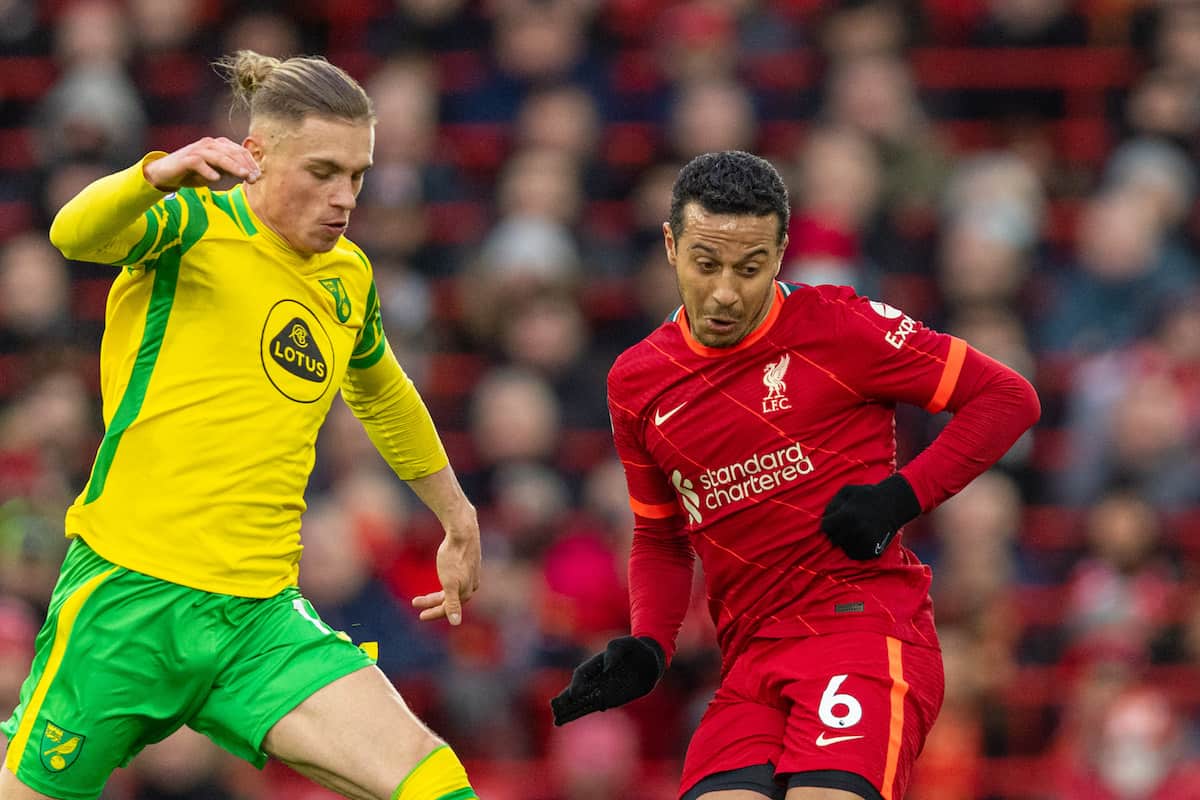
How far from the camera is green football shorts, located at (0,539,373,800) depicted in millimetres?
5121

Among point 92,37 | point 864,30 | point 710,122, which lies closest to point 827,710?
point 710,122

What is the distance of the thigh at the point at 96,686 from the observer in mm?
5113

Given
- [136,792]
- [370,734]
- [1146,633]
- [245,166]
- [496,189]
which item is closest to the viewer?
[245,166]

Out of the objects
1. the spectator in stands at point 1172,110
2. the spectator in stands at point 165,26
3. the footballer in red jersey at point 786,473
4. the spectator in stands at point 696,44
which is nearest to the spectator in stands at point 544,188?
the spectator in stands at point 696,44

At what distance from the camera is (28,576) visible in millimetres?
9203

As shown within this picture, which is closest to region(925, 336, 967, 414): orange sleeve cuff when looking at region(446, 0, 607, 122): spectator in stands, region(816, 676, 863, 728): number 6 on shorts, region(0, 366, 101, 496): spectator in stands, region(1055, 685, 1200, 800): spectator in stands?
region(816, 676, 863, 728): number 6 on shorts

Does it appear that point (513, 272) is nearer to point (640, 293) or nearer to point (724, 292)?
point (640, 293)

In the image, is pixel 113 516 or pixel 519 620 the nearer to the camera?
pixel 113 516

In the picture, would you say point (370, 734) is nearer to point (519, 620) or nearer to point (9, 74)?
point (519, 620)

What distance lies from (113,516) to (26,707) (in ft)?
1.73

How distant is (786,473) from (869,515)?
0.30 m

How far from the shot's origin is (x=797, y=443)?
17.9 ft

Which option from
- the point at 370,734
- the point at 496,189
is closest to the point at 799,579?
the point at 370,734

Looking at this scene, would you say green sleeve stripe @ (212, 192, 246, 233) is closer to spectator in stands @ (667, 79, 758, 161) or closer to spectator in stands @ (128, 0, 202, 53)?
spectator in stands @ (667, 79, 758, 161)
